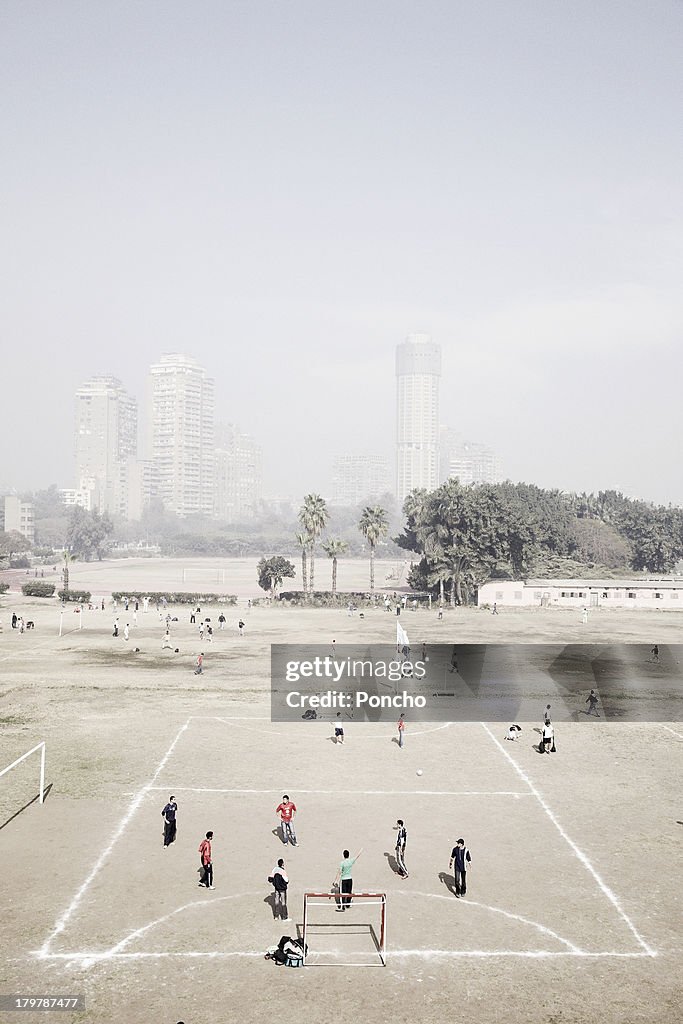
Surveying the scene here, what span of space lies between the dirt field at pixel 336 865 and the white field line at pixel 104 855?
0.06 meters

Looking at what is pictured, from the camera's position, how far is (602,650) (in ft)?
207

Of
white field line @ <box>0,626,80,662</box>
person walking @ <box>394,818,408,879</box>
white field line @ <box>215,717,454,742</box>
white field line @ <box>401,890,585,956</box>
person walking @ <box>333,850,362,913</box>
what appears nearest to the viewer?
white field line @ <box>401,890,585,956</box>

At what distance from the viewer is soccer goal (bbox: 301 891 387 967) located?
56.3 ft

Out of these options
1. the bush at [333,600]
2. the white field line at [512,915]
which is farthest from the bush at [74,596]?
the white field line at [512,915]

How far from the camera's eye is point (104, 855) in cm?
2227

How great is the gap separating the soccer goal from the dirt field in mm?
63

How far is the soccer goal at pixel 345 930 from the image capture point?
1716cm

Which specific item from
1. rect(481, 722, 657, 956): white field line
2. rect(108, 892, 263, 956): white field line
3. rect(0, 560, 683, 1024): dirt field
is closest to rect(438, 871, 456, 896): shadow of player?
rect(0, 560, 683, 1024): dirt field

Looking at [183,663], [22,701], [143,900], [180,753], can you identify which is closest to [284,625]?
[183,663]

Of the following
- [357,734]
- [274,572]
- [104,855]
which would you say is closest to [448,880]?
[104,855]

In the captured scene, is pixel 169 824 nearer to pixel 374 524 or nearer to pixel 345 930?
pixel 345 930

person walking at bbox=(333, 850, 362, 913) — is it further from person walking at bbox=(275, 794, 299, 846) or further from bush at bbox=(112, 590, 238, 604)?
bush at bbox=(112, 590, 238, 604)

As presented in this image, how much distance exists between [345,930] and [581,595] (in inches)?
3595

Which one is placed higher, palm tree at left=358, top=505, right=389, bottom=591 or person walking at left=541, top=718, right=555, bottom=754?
palm tree at left=358, top=505, right=389, bottom=591
